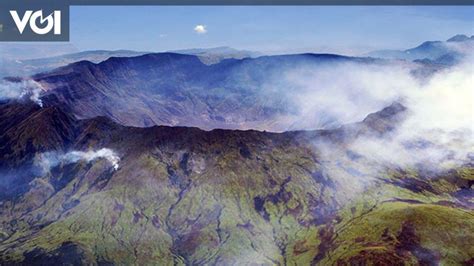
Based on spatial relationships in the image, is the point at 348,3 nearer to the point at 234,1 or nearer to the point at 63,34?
the point at 234,1

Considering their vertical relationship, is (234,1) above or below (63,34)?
above

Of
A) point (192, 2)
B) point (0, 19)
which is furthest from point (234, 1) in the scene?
point (0, 19)

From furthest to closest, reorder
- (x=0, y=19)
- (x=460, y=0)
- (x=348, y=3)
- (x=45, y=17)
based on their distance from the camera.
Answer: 1. (x=0, y=19)
2. (x=45, y=17)
3. (x=460, y=0)
4. (x=348, y=3)

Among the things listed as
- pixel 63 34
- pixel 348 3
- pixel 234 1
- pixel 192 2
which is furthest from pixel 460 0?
pixel 63 34

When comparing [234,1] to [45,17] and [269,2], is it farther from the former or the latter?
[45,17]

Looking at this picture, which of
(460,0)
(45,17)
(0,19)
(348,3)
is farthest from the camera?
(0,19)

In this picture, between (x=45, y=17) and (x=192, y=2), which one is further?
(x=45, y=17)
